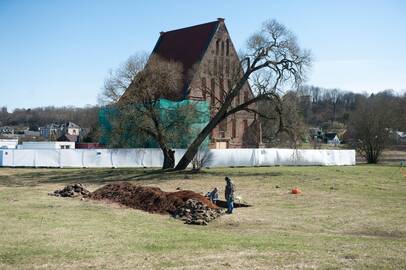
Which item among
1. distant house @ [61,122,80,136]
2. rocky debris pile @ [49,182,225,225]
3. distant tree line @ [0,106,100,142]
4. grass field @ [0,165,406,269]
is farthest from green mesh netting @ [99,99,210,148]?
distant tree line @ [0,106,100,142]

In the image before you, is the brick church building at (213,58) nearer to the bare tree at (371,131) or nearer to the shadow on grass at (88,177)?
the bare tree at (371,131)

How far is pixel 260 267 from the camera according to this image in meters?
8.87

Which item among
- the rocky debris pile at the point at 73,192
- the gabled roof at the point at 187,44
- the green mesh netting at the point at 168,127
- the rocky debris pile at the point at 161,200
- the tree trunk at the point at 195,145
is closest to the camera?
the rocky debris pile at the point at 161,200

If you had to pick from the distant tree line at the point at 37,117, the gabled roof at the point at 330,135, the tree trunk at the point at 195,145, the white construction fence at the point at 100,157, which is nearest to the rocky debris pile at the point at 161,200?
the tree trunk at the point at 195,145

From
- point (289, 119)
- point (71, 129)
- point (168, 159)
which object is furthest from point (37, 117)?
point (289, 119)

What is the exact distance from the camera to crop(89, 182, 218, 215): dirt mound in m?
18.5

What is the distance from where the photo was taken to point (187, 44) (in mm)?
63469

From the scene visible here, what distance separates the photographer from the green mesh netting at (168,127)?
3859 centimetres

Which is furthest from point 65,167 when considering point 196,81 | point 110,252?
point 110,252

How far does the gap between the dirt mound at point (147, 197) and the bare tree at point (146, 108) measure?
16.1m

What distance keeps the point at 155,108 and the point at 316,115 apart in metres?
118

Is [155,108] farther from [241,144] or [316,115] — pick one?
[316,115]

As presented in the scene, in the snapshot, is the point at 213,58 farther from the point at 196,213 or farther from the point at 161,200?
the point at 196,213

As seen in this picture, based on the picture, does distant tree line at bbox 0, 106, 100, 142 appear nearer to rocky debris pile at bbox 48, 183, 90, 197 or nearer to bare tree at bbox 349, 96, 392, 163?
bare tree at bbox 349, 96, 392, 163
